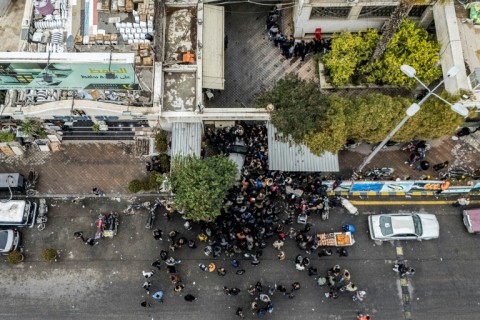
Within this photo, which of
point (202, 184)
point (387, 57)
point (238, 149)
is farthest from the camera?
point (238, 149)

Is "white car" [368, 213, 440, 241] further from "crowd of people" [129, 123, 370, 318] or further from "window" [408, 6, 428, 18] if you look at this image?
"window" [408, 6, 428, 18]

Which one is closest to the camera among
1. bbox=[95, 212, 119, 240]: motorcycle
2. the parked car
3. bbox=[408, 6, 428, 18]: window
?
the parked car

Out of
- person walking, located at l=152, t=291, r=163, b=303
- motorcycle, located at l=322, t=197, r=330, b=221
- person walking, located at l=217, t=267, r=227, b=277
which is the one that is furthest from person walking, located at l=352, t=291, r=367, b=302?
person walking, located at l=152, t=291, r=163, b=303

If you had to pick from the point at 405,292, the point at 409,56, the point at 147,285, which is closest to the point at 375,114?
the point at 409,56

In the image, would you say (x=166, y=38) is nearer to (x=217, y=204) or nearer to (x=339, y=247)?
(x=217, y=204)

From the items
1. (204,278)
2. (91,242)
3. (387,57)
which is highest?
(387,57)

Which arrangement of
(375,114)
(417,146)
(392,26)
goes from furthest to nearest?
1. (417,146)
2. (375,114)
3. (392,26)

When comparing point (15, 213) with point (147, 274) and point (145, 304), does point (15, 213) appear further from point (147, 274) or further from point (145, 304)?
point (145, 304)

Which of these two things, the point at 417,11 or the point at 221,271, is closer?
the point at 221,271
